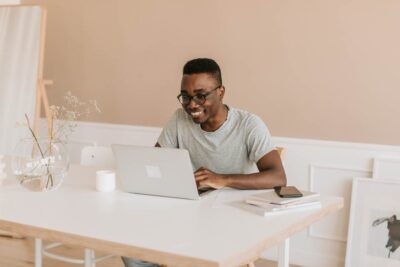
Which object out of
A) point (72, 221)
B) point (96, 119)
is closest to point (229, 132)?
point (72, 221)

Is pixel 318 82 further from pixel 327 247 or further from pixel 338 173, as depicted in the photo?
pixel 327 247

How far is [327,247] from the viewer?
3689 millimetres

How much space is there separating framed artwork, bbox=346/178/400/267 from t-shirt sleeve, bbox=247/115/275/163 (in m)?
1.02

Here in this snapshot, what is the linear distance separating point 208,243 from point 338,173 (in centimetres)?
209

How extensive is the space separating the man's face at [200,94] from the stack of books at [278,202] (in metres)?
0.58

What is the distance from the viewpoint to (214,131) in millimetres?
2803

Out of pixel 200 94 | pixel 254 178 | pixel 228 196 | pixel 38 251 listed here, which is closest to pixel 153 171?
pixel 228 196

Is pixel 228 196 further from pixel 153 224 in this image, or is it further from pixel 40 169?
pixel 40 169

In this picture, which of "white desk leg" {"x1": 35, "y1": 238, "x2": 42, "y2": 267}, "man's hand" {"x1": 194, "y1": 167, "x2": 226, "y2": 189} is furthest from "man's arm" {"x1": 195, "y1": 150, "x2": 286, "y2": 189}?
"white desk leg" {"x1": 35, "y1": 238, "x2": 42, "y2": 267}

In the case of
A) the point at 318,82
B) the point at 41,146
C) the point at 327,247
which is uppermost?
the point at 318,82

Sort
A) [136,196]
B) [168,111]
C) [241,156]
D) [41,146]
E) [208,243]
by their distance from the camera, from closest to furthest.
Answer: [208,243], [136,196], [41,146], [241,156], [168,111]

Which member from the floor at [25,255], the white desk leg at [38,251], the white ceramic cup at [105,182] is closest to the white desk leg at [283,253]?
the white ceramic cup at [105,182]

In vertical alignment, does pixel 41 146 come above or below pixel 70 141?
above

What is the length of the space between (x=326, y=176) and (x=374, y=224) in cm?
40
